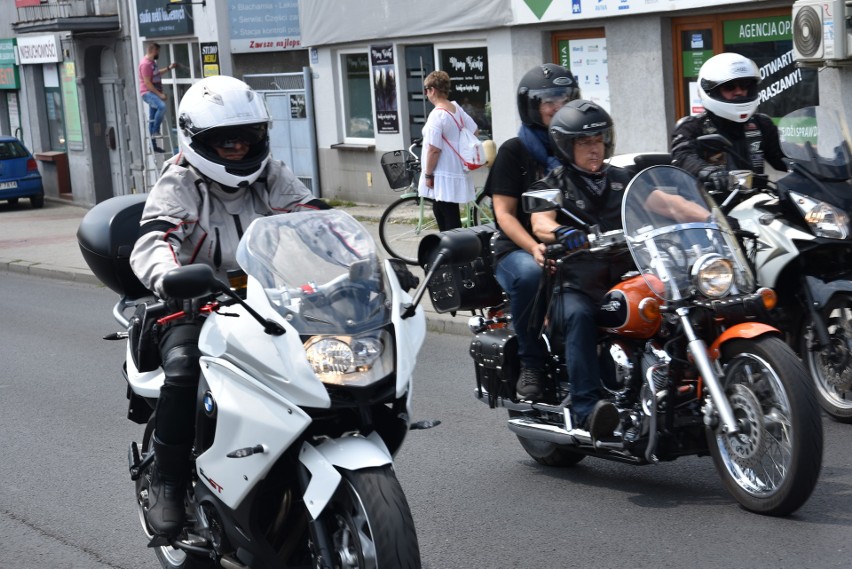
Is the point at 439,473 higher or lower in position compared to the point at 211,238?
lower

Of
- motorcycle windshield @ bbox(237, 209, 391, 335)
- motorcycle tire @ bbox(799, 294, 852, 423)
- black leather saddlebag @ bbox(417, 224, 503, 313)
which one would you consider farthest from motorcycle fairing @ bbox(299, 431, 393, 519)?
motorcycle tire @ bbox(799, 294, 852, 423)

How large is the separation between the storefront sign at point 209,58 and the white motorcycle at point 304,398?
19.1 meters

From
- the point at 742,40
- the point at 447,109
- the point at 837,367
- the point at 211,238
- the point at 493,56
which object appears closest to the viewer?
the point at 211,238

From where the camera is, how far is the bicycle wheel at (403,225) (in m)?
14.5

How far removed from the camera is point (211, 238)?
16.6 ft

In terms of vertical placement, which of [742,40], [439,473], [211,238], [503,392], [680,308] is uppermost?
[742,40]

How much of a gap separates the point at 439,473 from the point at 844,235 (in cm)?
238

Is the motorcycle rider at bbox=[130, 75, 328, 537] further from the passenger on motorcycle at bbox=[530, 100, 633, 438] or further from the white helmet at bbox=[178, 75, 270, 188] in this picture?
the passenger on motorcycle at bbox=[530, 100, 633, 438]

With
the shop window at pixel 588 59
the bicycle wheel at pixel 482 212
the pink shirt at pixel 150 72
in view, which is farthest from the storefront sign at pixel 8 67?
the bicycle wheel at pixel 482 212

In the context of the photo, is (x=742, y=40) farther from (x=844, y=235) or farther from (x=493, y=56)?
(x=844, y=235)

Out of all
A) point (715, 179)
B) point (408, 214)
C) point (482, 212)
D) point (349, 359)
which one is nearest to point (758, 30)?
point (482, 212)

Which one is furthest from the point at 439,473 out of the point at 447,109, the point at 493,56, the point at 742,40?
the point at 493,56

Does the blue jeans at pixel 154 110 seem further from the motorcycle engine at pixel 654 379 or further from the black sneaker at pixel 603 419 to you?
the motorcycle engine at pixel 654 379

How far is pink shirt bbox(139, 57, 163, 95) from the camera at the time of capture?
23844 mm
